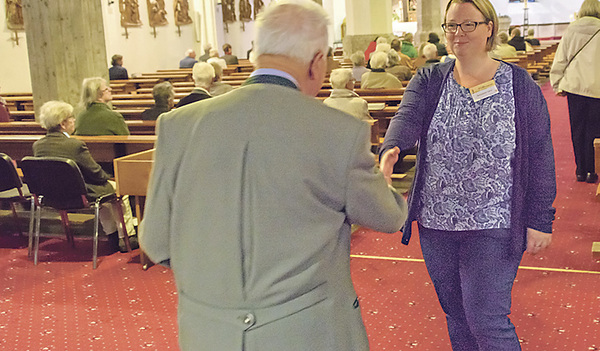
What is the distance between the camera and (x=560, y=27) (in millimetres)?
33812

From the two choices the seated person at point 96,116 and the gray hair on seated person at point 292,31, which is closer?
the gray hair on seated person at point 292,31

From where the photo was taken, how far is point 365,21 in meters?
17.5

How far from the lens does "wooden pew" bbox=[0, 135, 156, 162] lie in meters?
5.64

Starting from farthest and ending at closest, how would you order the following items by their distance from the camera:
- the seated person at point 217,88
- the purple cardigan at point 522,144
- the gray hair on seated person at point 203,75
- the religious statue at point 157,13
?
1. the religious statue at point 157,13
2. the seated person at point 217,88
3. the gray hair on seated person at point 203,75
4. the purple cardigan at point 522,144

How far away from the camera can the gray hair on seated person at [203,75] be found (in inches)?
271

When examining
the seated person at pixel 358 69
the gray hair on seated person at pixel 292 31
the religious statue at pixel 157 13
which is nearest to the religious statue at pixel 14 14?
the religious statue at pixel 157 13

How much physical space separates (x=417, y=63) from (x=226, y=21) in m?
11.8

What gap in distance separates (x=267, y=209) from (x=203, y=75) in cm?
→ 558

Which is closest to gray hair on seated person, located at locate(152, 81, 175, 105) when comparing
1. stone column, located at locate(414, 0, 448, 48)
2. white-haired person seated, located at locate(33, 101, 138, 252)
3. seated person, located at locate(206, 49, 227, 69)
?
white-haired person seated, located at locate(33, 101, 138, 252)

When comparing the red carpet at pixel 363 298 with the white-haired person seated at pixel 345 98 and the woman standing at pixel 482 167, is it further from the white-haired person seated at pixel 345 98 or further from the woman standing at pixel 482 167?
the woman standing at pixel 482 167

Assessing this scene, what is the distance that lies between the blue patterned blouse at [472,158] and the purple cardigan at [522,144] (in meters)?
0.02

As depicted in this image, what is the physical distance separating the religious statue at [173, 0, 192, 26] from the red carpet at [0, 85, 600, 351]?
14.2 m

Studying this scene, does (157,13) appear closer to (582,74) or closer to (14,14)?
(14,14)

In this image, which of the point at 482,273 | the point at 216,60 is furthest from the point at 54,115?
the point at 216,60
